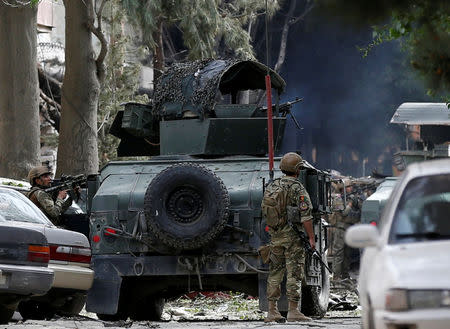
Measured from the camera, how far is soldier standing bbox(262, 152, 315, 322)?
14.4 meters

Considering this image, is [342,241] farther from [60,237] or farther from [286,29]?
[286,29]

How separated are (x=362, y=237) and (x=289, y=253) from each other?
20.4 feet

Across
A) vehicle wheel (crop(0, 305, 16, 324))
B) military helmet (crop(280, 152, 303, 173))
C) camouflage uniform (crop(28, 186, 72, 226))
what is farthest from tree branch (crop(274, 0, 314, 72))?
vehicle wheel (crop(0, 305, 16, 324))

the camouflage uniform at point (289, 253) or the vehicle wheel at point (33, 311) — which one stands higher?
the camouflage uniform at point (289, 253)

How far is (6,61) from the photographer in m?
23.0

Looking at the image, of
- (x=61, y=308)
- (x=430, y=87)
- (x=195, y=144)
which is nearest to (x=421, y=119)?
(x=195, y=144)

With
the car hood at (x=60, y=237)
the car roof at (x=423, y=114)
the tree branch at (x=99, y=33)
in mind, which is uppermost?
the tree branch at (x=99, y=33)

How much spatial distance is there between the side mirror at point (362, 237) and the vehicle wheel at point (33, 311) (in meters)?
6.48

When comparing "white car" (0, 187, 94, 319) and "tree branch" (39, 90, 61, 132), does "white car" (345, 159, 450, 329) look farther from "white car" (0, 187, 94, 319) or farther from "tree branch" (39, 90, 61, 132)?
"tree branch" (39, 90, 61, 132)

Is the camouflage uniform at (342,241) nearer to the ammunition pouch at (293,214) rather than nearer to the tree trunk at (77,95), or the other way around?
the tree trunk at (77,95)

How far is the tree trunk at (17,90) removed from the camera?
22.7m

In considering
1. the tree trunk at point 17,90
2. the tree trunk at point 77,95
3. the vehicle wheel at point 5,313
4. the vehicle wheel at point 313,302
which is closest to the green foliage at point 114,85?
the tree trunk at point 17,90

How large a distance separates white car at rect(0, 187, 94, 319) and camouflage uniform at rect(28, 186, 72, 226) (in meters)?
2.11

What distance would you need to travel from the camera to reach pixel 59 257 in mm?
13531
